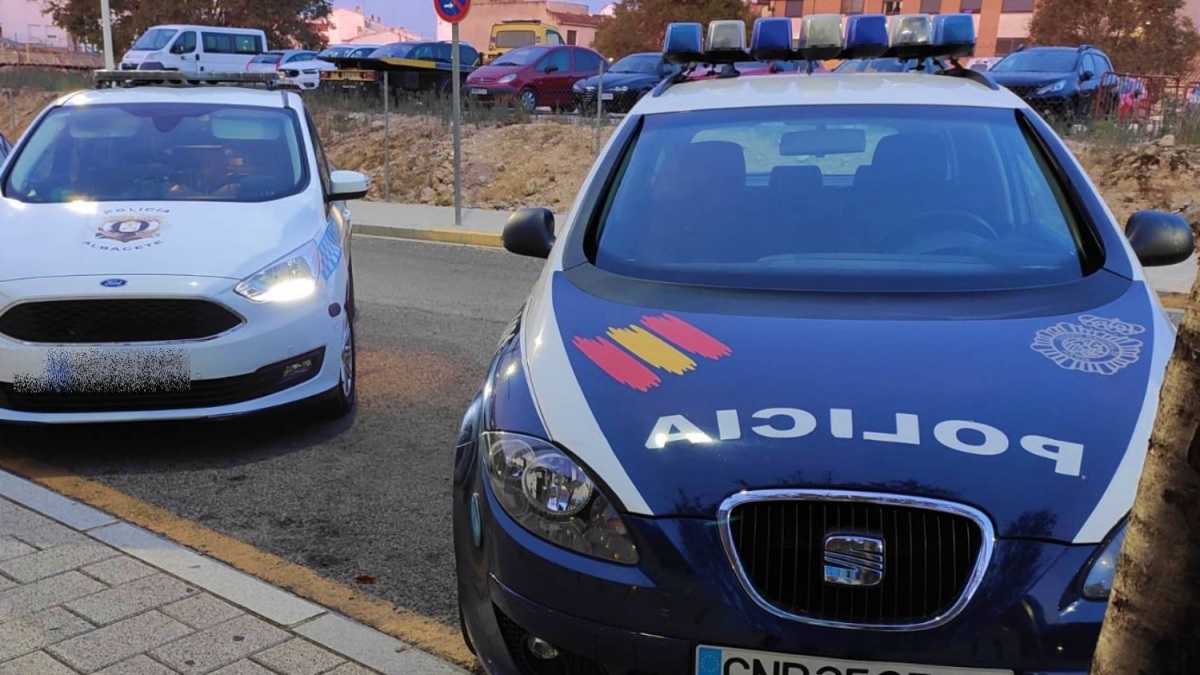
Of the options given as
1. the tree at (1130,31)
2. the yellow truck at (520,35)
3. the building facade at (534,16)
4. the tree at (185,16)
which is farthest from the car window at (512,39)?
the building facade at (534,16)

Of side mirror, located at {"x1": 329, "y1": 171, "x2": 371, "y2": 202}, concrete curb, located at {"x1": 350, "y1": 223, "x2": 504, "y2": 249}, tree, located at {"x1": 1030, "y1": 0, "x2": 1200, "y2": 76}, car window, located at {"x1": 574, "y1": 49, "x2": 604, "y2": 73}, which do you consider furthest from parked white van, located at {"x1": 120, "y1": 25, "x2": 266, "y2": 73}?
tree, located at {"x1": 1030, "y1": 0, "x2": 1200, "y2": 76}

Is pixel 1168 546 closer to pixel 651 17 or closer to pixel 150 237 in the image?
pixel 150 237

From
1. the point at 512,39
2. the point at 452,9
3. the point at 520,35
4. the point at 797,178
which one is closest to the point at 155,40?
the point at 512,39

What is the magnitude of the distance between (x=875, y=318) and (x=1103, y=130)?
44.3ft

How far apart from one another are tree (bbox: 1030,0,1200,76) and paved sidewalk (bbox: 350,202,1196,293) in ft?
89.7

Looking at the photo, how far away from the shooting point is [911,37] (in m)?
5.04

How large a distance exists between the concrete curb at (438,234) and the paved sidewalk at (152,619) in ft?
29.3

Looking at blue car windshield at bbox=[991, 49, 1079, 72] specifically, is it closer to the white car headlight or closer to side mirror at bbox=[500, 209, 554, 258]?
the white car headlight

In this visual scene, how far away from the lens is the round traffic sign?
1275 centimetres

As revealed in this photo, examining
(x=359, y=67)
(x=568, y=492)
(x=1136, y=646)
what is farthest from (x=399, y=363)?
(x=359, y=67)

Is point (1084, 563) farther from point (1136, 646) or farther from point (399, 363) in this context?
point (399, 363)

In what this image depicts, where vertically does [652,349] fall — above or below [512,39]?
below

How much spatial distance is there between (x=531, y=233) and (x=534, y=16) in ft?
251

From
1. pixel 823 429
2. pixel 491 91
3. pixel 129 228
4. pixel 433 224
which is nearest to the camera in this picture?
pixel 823 429
